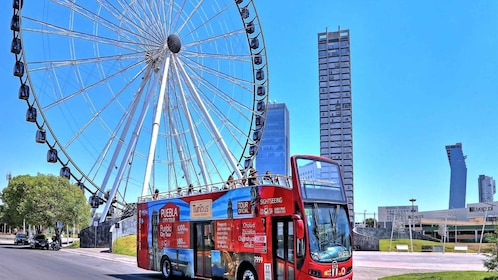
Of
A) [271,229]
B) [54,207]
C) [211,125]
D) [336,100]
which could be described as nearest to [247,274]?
[271,229]

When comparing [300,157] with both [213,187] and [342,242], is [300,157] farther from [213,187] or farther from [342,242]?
[213,187]

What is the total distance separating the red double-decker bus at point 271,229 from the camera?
528 inches

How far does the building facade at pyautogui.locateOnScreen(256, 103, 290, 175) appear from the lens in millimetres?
157750

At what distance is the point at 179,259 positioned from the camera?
18734 millimetres

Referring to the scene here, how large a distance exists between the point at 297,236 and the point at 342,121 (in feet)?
362

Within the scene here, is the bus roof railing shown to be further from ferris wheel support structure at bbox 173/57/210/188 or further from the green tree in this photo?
the green tree

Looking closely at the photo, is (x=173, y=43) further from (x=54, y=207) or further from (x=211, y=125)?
(x=54, y=207)

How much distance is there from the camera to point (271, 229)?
14414mm

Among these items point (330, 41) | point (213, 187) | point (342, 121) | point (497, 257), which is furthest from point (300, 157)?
point (330, 41)

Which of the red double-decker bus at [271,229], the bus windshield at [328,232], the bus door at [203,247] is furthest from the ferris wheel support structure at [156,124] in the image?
the bus windshield at [328,232]

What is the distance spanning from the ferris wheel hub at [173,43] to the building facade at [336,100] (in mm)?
83833

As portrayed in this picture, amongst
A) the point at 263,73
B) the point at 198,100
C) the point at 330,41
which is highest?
the point at 330,41

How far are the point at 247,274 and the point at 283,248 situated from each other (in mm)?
1902

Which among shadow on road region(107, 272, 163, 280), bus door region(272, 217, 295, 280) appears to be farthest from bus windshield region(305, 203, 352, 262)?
shadow on road region(107, 272, 163, 280)
